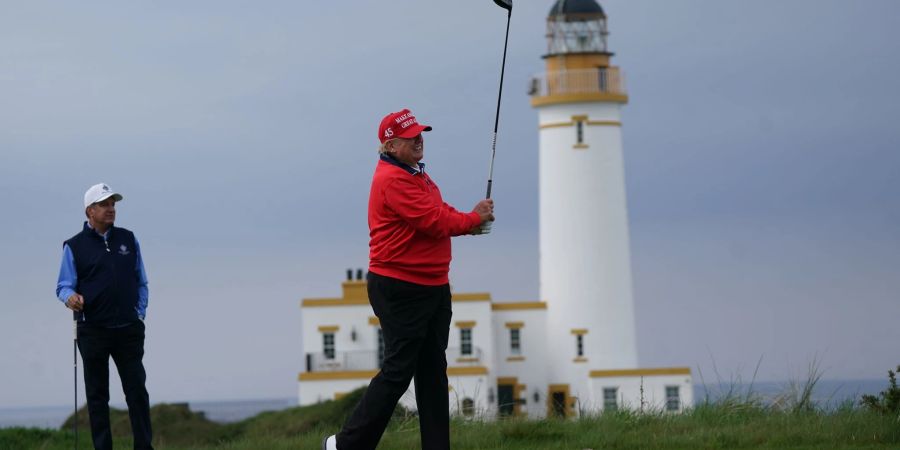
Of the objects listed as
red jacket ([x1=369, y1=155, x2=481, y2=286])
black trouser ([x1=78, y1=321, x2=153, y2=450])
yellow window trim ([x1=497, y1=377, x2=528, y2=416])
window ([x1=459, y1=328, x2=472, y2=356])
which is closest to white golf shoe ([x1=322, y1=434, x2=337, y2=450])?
red jacket ([x1=369, y1=155, x2=481, y2=286])

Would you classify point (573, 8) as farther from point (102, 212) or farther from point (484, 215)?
point (484, 215)

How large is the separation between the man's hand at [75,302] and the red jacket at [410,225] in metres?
2.24

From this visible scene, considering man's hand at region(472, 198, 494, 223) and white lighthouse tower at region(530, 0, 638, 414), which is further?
white lighthouse tower at region(530, 0, 638, 414)

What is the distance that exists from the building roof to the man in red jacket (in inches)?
1741

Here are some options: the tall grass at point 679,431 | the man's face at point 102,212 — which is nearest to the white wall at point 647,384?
the tall grass at point 679,431

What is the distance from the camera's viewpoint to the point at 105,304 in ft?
34.6

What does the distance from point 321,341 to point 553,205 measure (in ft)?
27.3

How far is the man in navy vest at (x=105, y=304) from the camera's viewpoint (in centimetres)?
1056

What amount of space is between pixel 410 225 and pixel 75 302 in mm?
2581

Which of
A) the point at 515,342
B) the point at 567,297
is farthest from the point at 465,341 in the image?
the point at 567,297

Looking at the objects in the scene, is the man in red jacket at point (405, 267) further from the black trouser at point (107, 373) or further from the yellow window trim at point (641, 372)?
the yellow window trim at point (641, 372)

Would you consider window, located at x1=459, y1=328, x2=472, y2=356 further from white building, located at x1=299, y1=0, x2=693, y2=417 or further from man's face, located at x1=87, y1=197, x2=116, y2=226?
man's face, located at x1=87, y1=197, x2=116, y2=226

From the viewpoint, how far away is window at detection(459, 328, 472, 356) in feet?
167

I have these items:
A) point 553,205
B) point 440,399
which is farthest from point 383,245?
point 553,205
